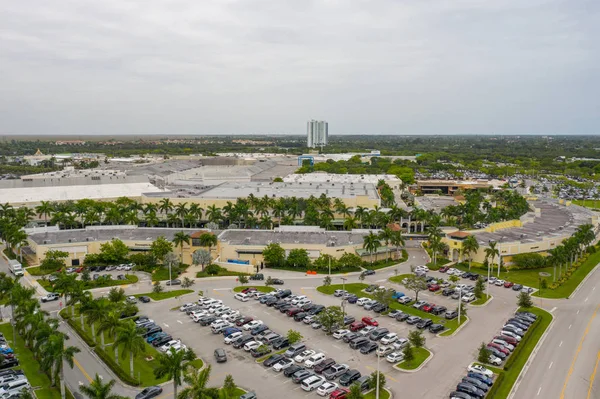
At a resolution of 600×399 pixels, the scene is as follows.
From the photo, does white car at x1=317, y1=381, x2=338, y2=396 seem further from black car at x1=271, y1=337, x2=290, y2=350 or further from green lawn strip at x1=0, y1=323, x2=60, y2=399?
green lawn strip at x1=0, y1=323, x2=60, y2=399

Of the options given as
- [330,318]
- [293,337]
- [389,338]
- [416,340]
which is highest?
[330,318]

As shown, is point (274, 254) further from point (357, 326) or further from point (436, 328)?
point (436, 328)

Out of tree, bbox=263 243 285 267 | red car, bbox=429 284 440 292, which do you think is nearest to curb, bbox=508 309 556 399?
red car, bbox=429 284 440 292

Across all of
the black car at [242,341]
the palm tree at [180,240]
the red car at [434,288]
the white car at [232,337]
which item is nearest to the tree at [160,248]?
the palm tree at [180,240]

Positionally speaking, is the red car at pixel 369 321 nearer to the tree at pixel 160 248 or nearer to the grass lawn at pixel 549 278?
the grass lawn at pixel 549 278

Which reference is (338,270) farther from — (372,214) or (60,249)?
(60,249)

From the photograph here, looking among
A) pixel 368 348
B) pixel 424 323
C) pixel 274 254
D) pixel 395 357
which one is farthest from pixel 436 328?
pixel 274 254
